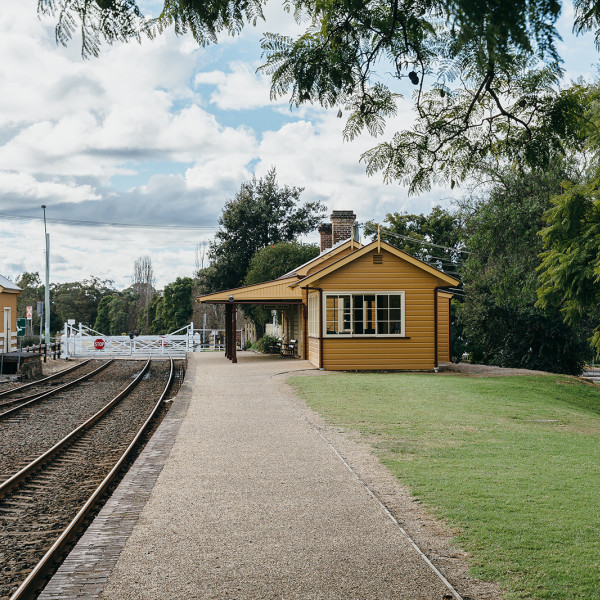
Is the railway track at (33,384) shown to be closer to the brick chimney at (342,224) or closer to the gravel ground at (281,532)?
the gravel ground at (281,532)

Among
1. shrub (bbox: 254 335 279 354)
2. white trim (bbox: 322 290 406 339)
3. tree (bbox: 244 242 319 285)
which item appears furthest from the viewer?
tree (bbox: 244 242 319 285)

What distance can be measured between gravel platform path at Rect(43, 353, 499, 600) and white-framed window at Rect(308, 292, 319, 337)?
1313 cm

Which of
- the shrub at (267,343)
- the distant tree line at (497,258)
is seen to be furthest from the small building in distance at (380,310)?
the shrub at (267,343)

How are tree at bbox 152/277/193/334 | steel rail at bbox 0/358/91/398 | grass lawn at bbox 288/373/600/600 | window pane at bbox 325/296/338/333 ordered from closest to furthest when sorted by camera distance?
grass lawn at bbox 288/373/600/600 → steel rail at bbox 0/358/91/398 → window pane at bbox 325/296/338/333 → tree at bbox 152/277/193/334

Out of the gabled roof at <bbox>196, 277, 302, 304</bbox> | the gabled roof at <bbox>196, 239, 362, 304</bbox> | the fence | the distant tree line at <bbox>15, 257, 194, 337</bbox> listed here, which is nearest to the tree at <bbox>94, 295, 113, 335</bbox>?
the distant tree line at <bbox>15, 257, 194, 337</bbox>

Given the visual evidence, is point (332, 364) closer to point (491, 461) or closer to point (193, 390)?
point (193, 390)

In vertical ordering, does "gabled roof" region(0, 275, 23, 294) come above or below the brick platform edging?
above

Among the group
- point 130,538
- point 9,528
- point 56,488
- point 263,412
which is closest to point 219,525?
point 130,538

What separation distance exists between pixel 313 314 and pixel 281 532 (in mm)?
18416

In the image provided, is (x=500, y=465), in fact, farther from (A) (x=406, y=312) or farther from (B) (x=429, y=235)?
(B) (x=429, y=235)

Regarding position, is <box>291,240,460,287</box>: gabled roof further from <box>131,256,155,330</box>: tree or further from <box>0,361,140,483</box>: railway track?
<box>131,256,155,330</box>: tree

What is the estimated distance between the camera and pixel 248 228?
170 feet

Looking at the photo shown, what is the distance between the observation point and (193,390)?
16.7 m

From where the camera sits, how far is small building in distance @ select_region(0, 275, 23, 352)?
3033 cm
